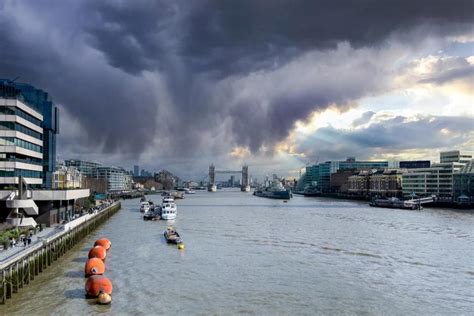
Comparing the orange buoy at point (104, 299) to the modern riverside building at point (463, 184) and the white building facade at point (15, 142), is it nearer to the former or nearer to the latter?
the white building facade at point (15, 142)

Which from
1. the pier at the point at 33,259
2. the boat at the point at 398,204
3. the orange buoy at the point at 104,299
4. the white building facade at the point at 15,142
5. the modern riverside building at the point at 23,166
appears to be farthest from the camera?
the boat at the point at 398,204

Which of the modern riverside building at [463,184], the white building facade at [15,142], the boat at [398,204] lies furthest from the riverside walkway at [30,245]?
the modern riverside building at [463,184]

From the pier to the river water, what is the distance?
825mm

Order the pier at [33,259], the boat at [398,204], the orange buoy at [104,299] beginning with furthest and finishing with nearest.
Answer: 1. the boat at [398,204]
2. the pier at [33,259]
3. the orange buoy at [104,299]

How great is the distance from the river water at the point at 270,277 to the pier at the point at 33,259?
825mm

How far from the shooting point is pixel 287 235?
7638cm

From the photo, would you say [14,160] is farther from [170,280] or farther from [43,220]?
[170,280]

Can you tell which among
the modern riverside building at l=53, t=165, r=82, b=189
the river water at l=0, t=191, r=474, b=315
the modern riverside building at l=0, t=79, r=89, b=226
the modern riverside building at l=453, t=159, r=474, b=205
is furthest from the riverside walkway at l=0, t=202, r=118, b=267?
the modern riverside building at l=453, t=159, r=474, b=205

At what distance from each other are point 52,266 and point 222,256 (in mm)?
18688

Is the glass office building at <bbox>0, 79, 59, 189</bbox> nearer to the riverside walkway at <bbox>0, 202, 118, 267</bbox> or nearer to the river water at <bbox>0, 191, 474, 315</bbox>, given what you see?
the riverside walkway at <bbox>0, 202, 118, 267</bbox>

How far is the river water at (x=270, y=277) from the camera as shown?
34.4m

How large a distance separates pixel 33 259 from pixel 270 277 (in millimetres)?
21672

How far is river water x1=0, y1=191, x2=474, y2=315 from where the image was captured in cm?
3441

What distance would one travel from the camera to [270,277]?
44.1 meters
